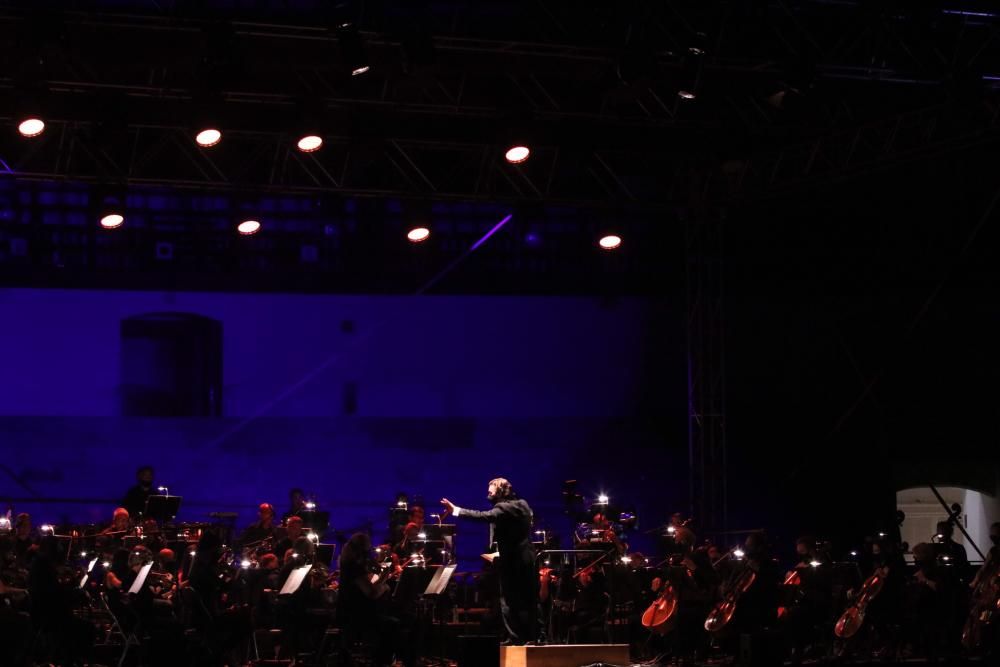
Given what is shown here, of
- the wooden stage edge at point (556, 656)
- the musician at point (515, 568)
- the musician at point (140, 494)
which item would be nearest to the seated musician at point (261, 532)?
the musician at point (140, 494)

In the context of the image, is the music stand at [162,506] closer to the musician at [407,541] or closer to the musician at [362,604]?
the musician at [407,541]

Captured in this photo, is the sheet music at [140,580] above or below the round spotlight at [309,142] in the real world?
below

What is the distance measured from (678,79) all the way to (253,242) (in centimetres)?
843

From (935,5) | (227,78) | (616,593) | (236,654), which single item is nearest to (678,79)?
(935,5)

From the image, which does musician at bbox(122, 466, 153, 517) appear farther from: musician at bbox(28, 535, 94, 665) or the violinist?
musician at bbox(28, 535, 94, 665)

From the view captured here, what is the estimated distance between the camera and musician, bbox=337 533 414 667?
457 inches

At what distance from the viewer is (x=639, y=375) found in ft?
62.2

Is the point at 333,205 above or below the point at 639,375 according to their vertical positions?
above

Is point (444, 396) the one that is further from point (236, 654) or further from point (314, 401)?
point (236, 654)

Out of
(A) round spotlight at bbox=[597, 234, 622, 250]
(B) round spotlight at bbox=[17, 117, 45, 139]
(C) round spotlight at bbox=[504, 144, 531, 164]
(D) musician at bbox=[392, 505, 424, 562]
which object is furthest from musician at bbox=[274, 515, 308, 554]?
(B) round spotlight at bbox=[17, 117, 45, 139]

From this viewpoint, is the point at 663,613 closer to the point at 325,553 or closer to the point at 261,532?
the point at 325,553

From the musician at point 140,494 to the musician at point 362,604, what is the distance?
13.4ft

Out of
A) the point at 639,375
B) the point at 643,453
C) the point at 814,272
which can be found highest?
the point at 814,272

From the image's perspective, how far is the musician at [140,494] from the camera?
14.8 meters
